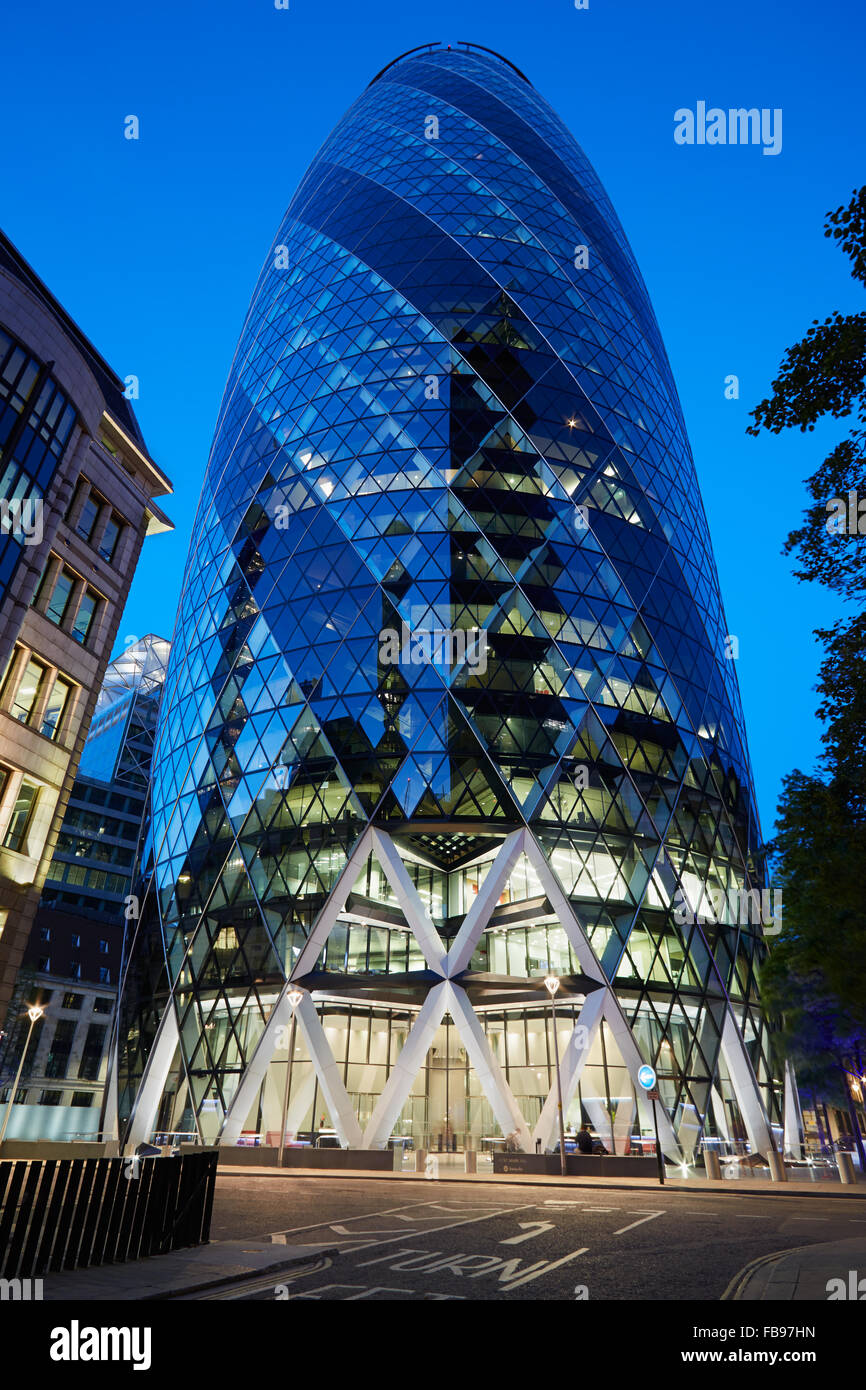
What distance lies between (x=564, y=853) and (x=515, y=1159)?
1238cm

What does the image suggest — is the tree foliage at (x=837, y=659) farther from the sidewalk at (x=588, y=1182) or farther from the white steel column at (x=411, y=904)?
the white steel column at (x=411, y=904)

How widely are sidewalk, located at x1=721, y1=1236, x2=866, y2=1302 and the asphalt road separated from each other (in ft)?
0.85

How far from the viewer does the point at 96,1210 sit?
8469mm

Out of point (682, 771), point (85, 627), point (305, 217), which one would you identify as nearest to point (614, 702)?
point (682, 771)

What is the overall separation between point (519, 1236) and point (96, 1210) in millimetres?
5636

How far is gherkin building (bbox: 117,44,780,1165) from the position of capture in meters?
34.8

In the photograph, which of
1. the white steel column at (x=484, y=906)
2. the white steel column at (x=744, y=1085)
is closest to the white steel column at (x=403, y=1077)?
the white steel column at (x=484, y=906)

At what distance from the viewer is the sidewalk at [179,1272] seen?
6.89 m

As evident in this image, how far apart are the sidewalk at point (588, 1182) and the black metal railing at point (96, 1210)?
14.7 m
